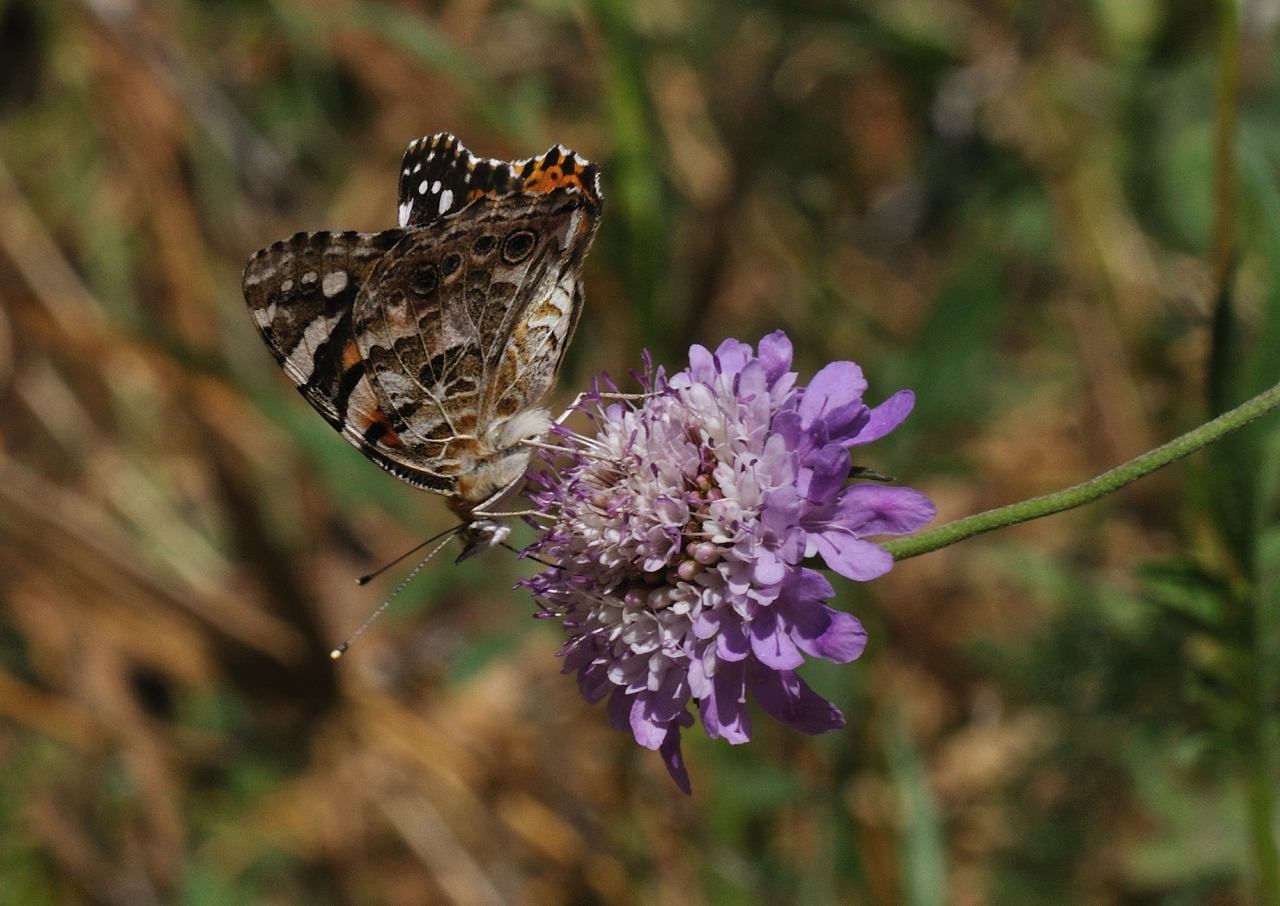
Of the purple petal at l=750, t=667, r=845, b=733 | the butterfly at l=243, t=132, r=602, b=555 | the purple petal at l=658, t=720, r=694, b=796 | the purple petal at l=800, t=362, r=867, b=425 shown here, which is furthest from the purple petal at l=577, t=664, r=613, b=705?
the purple petal at l=800, t=362, r=867, b=425

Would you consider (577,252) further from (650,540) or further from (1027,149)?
(1027,149)

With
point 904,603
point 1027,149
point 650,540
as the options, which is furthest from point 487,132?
point 650,540

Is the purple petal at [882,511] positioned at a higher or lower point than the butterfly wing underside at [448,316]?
lower

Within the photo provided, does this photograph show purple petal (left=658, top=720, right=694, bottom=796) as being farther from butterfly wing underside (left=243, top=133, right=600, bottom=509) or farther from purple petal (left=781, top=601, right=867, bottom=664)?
butterfly wing underside (left=243, top=133, right=600, bottom=509)

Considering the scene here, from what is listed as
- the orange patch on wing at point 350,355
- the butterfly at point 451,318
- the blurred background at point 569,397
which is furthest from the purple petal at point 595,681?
the blurred background at point 569,397

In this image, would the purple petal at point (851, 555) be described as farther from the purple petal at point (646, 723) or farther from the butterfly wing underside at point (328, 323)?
the butterfly wing underside at point (328, 323)

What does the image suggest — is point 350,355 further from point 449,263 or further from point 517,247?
point 517,247

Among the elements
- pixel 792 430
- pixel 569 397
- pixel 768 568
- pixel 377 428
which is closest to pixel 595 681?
pixel 768 568
